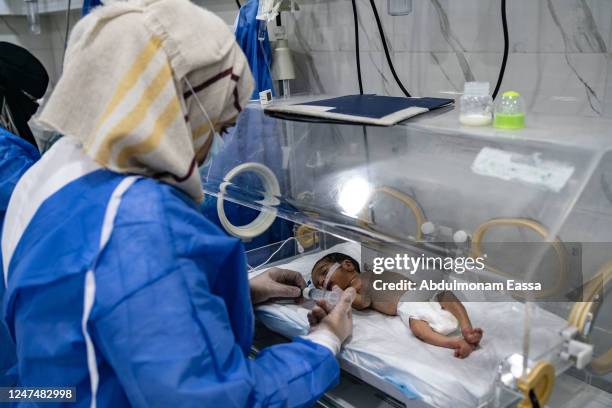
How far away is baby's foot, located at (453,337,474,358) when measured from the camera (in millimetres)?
1171

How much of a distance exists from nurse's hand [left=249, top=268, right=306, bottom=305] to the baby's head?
61 mm

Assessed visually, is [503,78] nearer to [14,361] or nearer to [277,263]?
[277,263]

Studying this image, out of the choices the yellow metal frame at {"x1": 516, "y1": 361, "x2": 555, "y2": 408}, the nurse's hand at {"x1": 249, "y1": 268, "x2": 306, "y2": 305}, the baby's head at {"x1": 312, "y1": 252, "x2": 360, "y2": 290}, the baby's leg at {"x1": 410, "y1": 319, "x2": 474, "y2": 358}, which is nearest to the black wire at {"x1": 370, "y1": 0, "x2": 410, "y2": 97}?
the baby's head at {"x1": 312, "y1": 252, "x2": 360, "y2": 290}

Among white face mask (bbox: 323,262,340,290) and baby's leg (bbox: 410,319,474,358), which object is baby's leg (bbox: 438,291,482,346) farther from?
white face mask (bbox: 323,262,340,290)

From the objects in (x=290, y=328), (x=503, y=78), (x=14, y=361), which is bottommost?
(x=14, y=361)

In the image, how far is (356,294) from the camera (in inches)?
57.6

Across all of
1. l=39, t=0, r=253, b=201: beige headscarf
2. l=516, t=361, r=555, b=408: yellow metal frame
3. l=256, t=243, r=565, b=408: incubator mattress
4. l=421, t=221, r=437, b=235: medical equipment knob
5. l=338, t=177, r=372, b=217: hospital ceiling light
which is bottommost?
l=256, t=243, r=565, b=408: incubator mattress

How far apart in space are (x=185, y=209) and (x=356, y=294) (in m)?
0.70

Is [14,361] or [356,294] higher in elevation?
[356,294]

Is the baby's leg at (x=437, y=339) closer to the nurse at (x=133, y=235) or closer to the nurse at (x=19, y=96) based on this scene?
the nurse at (x=133, y=235)

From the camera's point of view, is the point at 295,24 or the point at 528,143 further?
the point at 295,24

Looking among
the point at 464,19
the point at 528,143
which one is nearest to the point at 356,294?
the point at 528,143

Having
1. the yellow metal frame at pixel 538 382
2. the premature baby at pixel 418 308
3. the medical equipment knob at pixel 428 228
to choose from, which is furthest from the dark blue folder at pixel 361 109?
the yellow metal frame at pixel 538 382

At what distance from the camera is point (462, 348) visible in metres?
1.18
